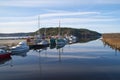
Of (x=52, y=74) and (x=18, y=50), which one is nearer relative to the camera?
(x=52, y=74)

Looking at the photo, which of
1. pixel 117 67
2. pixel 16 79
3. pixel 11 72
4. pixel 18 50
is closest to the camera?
pixel 16 79

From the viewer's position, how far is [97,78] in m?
31.7

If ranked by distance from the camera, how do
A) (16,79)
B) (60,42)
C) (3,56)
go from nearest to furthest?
(16,79), (3,56), (60,42)

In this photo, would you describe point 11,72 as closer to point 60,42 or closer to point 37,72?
point 37,72

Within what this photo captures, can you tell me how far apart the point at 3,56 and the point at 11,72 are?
44.9 ft

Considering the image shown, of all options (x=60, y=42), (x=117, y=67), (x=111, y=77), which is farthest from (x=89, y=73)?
(x=60, y=42)

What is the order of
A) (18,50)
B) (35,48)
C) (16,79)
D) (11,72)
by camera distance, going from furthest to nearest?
(35,48) < (18,50) < (11,72) < (16,79)

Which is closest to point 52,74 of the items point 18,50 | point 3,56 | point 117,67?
point 117,67

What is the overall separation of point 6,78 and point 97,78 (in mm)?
10265

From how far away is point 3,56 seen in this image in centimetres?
4994

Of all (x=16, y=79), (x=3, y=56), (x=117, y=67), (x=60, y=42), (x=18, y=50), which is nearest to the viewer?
(x=16, y=79)

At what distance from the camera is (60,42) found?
97.8 metres

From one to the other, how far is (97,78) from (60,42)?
66.3m

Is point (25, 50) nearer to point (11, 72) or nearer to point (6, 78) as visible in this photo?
point (11, 72)
